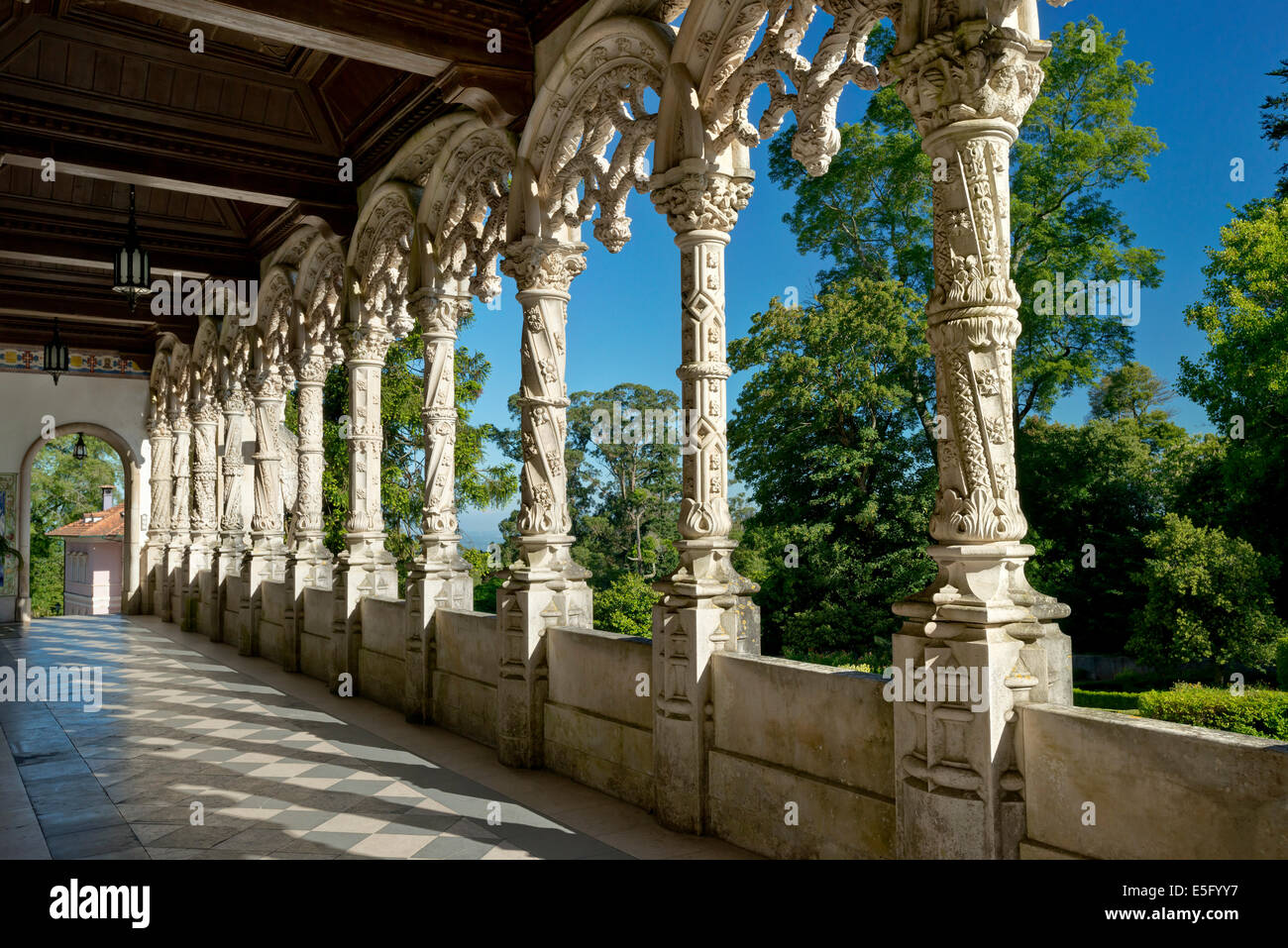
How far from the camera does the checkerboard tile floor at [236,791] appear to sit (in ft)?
14.4

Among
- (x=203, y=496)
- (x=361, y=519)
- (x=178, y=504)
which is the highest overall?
(x=203, y=496)

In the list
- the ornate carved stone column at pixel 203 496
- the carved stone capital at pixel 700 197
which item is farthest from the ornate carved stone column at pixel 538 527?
the ornate carved stone column at pixel 203 496

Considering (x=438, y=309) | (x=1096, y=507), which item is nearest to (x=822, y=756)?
(x=438, y=309)

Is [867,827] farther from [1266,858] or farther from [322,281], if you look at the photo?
[322,281]

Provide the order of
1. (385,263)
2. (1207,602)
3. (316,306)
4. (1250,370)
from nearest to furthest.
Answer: (385,263)
(316,306)
(1207,602)
(1250,370)

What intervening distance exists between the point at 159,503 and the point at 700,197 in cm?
1537

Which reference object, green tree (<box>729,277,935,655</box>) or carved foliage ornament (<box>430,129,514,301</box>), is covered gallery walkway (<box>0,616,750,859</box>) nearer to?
carved foliage ornament (<box>430,129,514,301</box>)

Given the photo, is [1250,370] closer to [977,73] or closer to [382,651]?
[382,651]

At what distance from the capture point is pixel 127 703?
8289mm

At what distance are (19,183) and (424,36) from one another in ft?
21.3

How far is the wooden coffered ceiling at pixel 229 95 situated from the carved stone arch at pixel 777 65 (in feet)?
5.08

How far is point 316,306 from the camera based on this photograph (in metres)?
10.3

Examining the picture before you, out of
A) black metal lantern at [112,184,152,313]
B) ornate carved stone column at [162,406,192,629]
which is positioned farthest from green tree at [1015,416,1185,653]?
black metal lantern at [112,184,152,313]

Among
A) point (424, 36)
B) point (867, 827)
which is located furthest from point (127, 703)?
point (867, 827)
